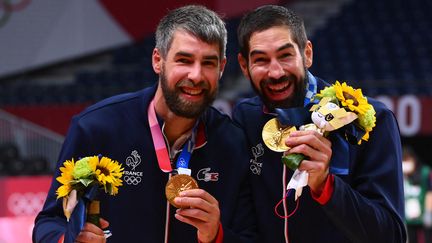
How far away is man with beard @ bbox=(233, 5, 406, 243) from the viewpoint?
3.00 meters

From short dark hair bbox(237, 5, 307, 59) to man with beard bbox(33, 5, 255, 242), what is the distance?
19 cm

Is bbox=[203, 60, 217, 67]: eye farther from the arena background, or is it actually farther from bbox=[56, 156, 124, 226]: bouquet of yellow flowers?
the arena background

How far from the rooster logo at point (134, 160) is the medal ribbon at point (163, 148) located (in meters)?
0.10

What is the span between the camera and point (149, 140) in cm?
334

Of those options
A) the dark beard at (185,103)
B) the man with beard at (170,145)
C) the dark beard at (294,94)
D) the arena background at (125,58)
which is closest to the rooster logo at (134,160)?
the man with beard at (170,145)

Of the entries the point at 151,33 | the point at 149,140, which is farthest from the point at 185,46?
the point at 151,33

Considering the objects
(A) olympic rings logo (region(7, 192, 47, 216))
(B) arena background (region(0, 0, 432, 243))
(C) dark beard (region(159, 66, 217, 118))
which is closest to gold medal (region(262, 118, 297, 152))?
(C) dark beard (region(159, 66, 217, 118))

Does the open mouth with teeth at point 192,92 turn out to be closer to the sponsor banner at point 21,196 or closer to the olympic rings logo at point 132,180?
the olympic rings logo at point 132,180

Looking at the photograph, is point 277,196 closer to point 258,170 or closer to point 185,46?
point 258,170

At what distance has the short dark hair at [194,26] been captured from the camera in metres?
3.21

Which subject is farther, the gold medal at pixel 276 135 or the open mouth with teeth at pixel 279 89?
the open mouth with teeth at pixel 279 89

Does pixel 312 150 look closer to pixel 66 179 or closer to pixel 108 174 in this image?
pixel 108 174

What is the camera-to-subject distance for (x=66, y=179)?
2902mm

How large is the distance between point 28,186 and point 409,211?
5.12m
